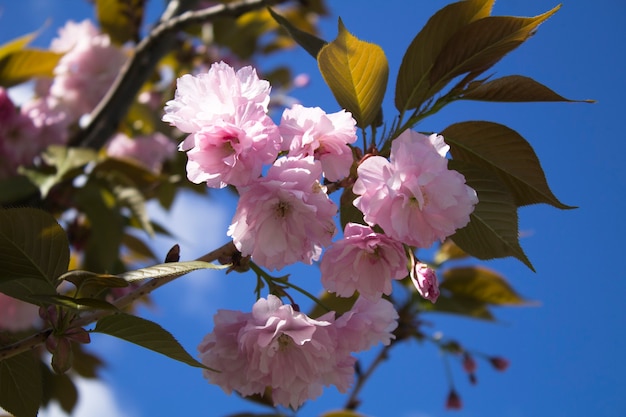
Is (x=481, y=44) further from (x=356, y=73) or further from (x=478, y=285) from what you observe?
(x=478, y=285)

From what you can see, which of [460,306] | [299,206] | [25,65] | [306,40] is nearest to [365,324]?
[299,206]

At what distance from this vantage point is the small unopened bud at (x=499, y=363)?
2.57 metres

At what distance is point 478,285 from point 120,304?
1.77 meters

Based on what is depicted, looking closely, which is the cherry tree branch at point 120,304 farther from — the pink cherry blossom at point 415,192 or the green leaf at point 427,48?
the green leaf at point 427,48

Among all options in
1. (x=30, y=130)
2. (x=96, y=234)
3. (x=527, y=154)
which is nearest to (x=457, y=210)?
(x=527, y=154)

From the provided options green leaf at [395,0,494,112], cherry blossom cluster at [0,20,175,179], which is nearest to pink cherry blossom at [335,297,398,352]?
green leaf at [395,0,494,112]

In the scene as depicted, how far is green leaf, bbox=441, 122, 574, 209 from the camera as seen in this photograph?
829mm

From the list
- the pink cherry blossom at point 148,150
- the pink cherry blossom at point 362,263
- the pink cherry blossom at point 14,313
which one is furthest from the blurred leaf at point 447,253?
the pink cherry blossom at point 362,263

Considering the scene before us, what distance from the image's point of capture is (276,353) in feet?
2.61

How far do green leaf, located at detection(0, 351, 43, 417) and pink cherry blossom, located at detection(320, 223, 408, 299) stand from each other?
39 centimetres

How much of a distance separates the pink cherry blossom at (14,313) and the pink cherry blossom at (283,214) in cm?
113

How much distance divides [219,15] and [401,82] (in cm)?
92

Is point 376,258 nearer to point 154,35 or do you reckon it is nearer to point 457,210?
point 457,210

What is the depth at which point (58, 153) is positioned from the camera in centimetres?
180
